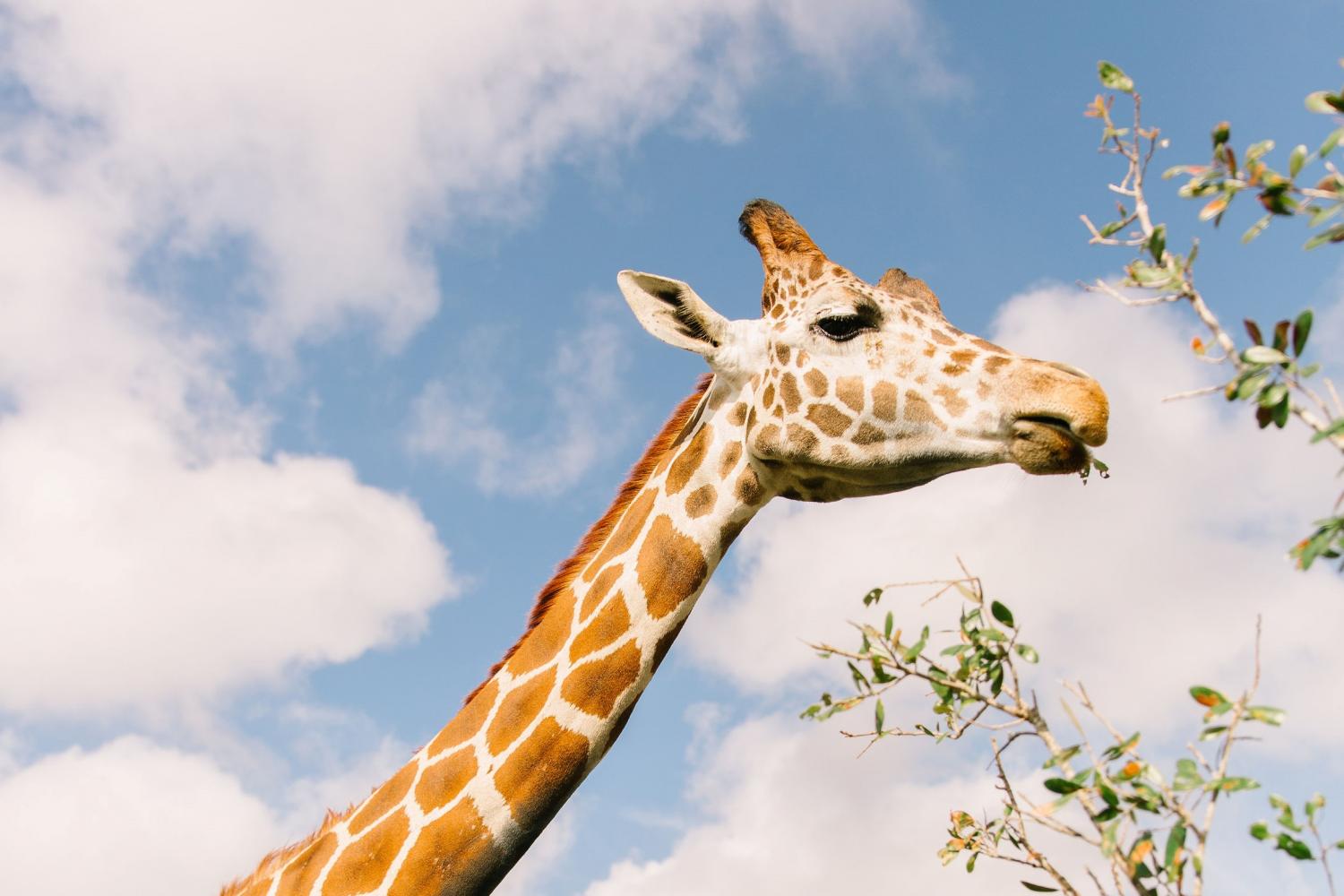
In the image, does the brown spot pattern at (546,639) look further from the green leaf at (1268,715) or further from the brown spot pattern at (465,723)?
the green leaf at (1268,715)

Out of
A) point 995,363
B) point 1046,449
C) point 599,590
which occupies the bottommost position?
point 599,590

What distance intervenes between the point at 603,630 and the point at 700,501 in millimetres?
928

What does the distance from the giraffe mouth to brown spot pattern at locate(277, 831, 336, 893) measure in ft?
14.3

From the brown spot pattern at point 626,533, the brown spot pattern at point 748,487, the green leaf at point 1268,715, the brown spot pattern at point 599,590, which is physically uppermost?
the brown spot pattern at point 748,487

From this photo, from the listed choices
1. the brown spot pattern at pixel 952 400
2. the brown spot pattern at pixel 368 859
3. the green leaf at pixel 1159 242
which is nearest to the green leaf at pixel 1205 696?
the green leaf at pixel 1159 242

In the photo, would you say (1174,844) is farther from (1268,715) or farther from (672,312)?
(672,312)

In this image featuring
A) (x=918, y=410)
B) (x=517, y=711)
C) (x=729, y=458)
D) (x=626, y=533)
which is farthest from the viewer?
(x=626, y=533)

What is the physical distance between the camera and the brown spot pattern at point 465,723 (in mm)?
5594

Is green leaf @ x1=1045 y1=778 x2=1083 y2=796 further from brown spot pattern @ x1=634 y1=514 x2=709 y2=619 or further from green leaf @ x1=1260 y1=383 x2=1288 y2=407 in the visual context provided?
brown spot pattern @ x1=634 y1=514 x2=709 y2=619

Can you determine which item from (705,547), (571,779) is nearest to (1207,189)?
(705,547)

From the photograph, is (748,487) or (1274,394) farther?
(748,487)

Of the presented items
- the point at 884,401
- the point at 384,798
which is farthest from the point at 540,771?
the point at 884,401

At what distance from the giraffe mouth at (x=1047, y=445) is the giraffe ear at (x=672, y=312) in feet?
6.22

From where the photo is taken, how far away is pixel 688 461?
6039 millimetres
